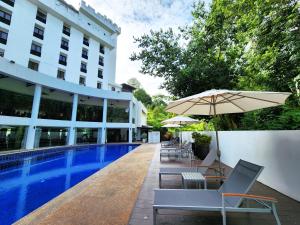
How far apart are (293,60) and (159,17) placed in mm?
8551

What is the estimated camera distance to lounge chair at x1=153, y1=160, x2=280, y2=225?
8.14 ft

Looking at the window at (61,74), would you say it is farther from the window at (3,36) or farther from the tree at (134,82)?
the tree at (134,82)

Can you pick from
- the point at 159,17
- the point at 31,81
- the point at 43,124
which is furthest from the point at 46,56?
the point at 159,17

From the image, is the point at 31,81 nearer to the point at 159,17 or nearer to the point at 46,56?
the point at 46,56

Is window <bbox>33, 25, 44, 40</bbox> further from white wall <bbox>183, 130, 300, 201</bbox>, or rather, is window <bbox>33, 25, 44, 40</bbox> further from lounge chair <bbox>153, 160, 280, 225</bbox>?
lounge chair <bbox>153, 160, 280, 225</bbox>

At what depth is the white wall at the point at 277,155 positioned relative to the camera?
12.8 ft

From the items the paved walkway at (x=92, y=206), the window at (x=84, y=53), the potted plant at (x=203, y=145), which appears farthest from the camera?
the window at (x=84, y=53)

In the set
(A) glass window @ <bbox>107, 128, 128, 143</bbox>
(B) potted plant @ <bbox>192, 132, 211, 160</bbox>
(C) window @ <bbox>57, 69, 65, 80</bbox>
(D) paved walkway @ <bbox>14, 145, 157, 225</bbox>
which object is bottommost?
(D) paved walkway @ <bbox>14, 145, 157, 225</bbox>

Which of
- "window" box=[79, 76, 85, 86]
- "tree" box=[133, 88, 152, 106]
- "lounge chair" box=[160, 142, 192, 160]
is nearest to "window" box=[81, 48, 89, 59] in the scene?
"window" box=[79, 76, 85, 86]

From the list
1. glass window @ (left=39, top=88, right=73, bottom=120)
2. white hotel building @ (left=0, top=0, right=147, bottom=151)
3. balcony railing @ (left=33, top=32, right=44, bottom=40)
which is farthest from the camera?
balcony railing @ (left=33, top=32, right=44, bottom=40)

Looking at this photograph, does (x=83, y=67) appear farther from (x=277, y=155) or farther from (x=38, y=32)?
(x=277, y=155)

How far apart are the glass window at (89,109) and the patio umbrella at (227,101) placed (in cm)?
1977

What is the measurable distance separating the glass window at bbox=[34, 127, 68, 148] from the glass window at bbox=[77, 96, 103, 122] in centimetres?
276

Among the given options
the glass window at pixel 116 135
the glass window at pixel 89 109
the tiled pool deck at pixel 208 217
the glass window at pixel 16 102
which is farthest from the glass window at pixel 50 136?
the tiled pool deck at pixel 208 217
